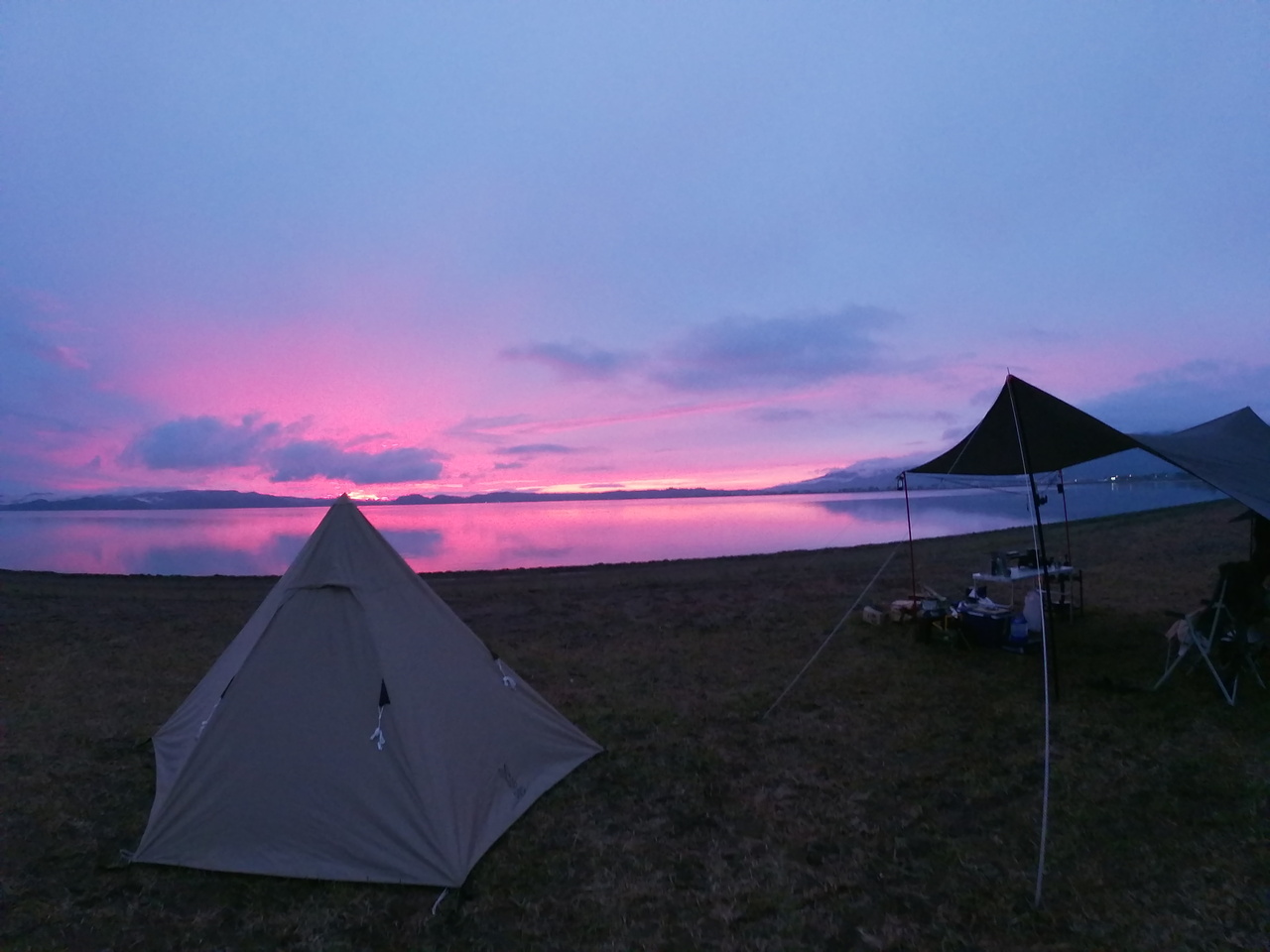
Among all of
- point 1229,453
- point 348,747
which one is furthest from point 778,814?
point 1229,453

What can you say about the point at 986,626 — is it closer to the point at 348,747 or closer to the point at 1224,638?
the point at 1224,638

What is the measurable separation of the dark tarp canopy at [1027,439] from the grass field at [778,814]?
8.28 ft

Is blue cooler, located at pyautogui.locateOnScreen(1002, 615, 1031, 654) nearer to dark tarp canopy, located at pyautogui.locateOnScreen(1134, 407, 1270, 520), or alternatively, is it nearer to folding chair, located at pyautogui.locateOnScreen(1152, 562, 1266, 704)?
folding chair, located at pyautogui.locateOnScreen(1152, 562, 1266, 704)

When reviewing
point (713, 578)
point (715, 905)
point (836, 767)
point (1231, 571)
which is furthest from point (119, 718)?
point (713, 578)

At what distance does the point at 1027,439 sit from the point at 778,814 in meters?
5.81

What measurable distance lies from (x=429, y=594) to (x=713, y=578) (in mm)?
13654

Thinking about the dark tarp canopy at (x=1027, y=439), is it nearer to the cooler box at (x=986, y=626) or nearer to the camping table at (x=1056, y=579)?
the camping table at (x=1056, y=579)

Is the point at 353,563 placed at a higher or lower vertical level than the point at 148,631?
higher

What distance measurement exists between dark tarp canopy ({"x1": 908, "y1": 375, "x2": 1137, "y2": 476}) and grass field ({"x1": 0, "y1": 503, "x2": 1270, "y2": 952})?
8.28 ft

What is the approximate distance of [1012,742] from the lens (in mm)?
6180

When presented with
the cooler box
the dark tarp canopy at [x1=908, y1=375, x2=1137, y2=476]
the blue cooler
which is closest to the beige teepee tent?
the dark tarp canopy at [x1=908, y1=375, x2=1137, y2=476]

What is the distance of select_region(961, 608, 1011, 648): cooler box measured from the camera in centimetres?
911

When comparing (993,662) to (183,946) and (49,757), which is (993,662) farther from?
(49,757)

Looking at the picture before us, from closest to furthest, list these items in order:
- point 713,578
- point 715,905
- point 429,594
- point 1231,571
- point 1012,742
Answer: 1. point 715,905
2. point 429,594
3. point 1012,742
4. point 1231,571
5. point 713,578
